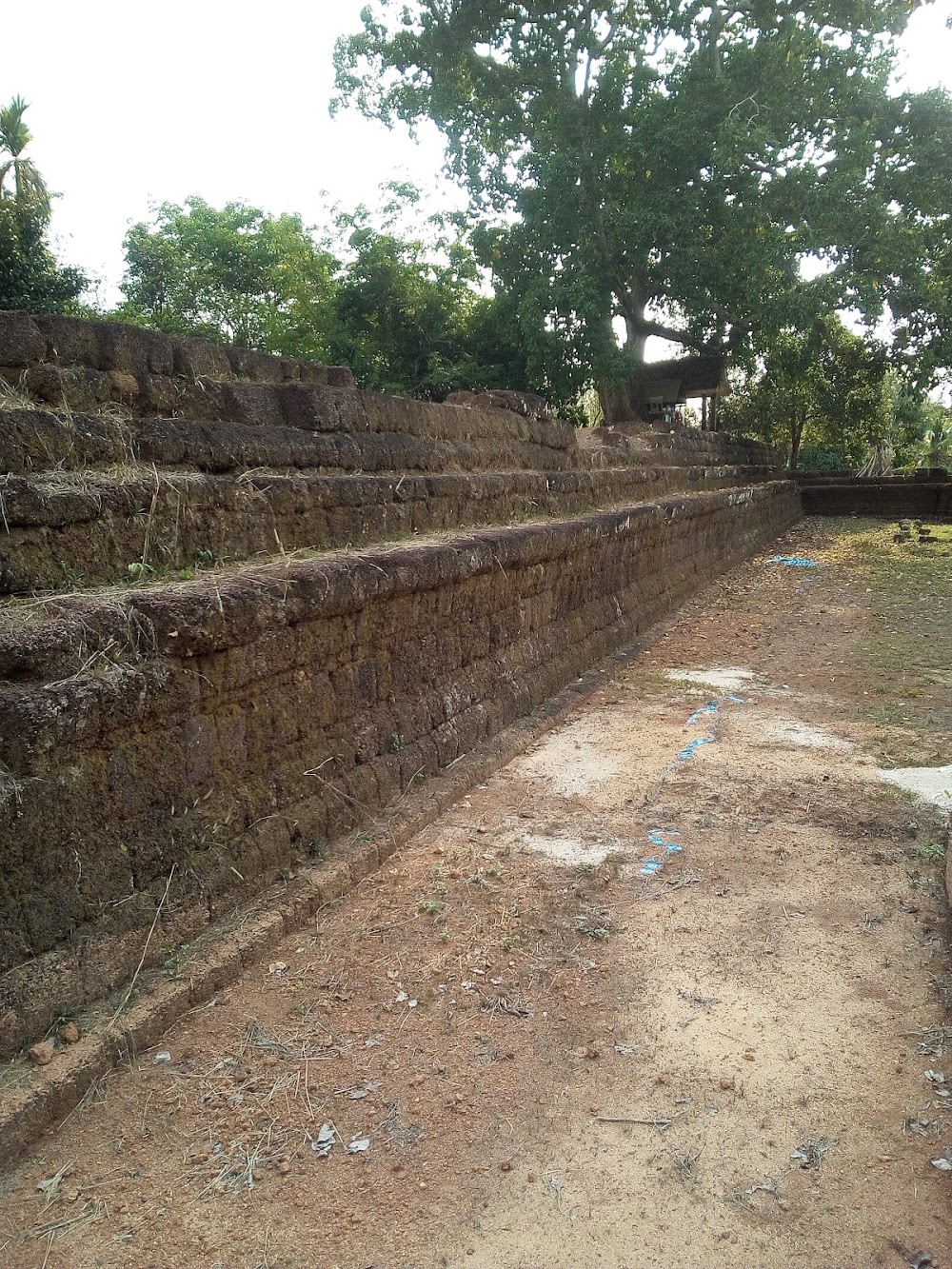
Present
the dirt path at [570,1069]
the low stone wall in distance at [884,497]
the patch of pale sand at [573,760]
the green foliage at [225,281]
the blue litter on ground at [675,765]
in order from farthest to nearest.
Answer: the green foliage at [225,281], the low stone wall in distance at [884,497], the patch of pale sand at [573,760], the blue litter on ground at [675,765], the dirt path at [570,1069]

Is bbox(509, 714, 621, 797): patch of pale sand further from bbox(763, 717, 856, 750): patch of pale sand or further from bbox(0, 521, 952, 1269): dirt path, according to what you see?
bbox(763, 717, 856, 750): patch of pale sand

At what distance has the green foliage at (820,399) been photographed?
60.0ft

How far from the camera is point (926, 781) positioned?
4.32m

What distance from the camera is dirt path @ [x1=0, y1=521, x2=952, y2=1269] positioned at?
6.22 feet

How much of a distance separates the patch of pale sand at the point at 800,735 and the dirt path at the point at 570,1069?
0.63 m

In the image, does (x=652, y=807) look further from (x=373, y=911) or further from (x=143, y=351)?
(x=143, y=351)

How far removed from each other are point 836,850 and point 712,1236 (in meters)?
2.09

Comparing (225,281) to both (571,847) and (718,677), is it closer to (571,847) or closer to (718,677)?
(718,677)

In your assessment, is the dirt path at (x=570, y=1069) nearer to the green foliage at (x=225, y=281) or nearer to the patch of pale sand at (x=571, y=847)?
the patch of pale sand at (x=571, y=847)

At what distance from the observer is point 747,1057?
240 centimetres

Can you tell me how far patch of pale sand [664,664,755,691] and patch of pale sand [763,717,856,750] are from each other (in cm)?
89

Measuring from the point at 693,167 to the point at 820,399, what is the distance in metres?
10.5

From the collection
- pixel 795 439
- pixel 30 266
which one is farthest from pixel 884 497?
pixel 30 266

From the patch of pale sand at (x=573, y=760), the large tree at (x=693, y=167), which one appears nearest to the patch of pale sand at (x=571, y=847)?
the patch of pale sand at (x=573, y=760)
